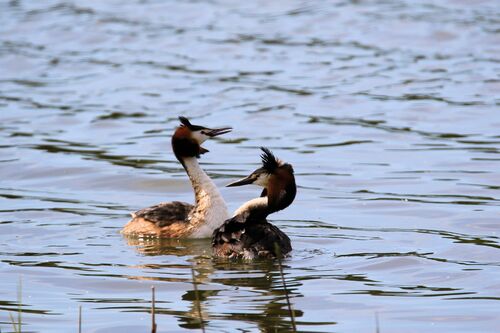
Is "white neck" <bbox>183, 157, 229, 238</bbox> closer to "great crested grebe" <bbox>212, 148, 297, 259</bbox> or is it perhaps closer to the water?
the water

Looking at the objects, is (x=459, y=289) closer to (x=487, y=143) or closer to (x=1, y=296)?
(x=1, y=296)

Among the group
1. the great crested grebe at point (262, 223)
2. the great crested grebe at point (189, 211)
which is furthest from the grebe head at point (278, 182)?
the great crested grebe at point (189, 211)

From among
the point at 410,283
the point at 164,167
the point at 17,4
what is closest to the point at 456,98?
the point at 164,167

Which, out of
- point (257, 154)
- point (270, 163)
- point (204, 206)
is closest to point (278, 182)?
point (270, 163)

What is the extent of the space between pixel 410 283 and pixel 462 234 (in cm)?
197

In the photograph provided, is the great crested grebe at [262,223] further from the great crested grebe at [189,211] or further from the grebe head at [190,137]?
the grebe head at [190,137]

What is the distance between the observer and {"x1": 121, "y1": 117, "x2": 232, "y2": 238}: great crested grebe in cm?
1152

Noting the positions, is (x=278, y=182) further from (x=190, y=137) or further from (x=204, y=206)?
(x=190, y=137)

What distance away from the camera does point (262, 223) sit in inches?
408

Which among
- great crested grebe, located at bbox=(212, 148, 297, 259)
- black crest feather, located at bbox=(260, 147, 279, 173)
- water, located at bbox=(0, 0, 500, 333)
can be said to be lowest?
water, located at bbox=(0, 0, 500, 333)

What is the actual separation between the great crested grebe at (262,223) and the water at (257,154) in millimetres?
205

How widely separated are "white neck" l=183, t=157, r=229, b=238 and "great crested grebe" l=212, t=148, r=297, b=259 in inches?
37.9

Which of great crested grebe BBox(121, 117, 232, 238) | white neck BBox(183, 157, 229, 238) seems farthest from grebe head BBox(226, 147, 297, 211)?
white neck BBox(183, 157, 229, 238)

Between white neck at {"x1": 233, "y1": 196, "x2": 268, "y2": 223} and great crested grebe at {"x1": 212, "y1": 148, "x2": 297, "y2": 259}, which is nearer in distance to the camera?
great crested grebe at {"x1": 212, "y1": 148, "x2": 297, "y2": 259}
